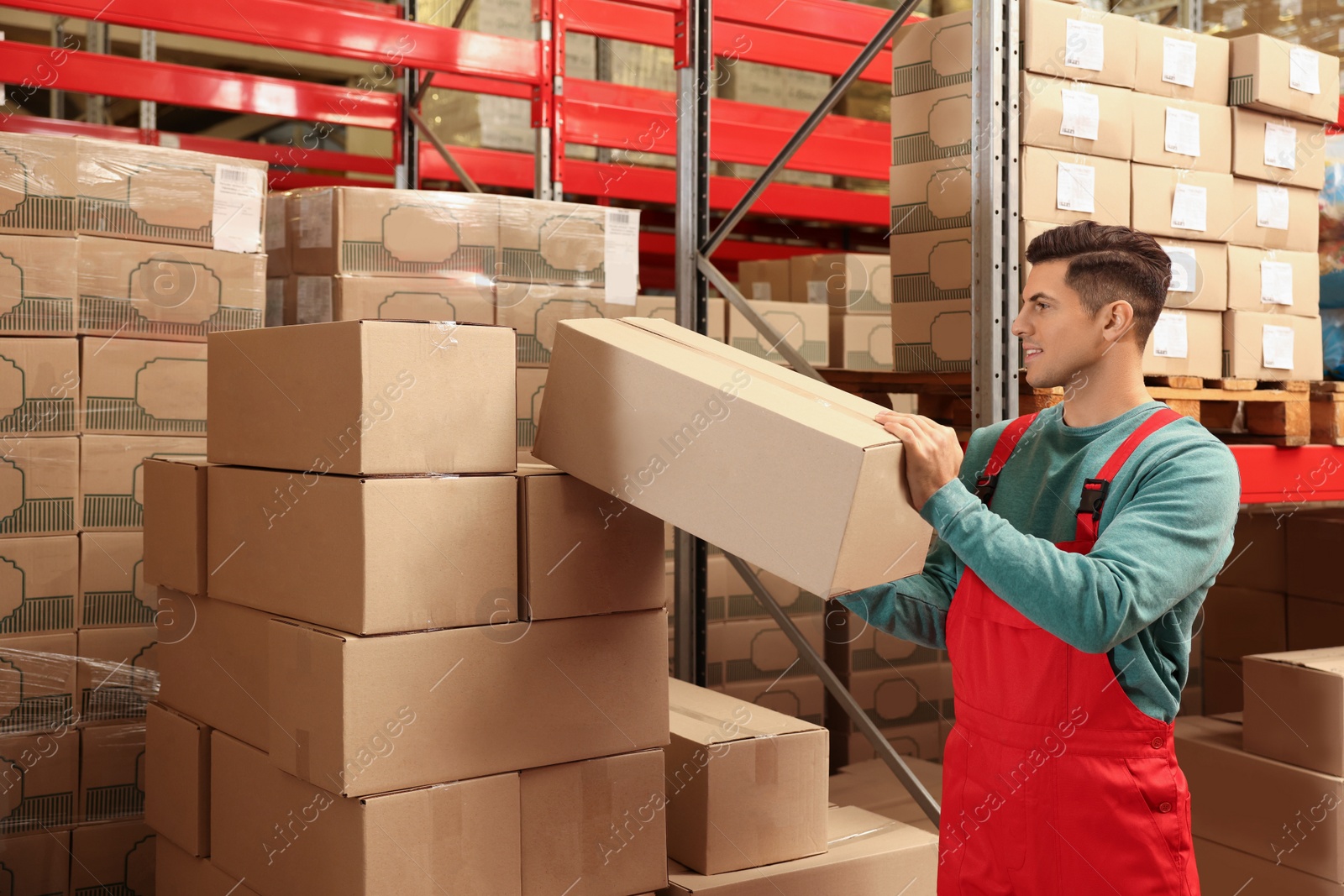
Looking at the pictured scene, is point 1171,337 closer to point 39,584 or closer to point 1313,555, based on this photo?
point 1313,555

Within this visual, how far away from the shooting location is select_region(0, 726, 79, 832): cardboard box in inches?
132

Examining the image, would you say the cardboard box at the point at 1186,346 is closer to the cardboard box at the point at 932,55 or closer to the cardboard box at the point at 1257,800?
the cardboard box at the point at 932,55

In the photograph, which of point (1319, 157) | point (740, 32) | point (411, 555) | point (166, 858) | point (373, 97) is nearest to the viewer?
point (411, 555)

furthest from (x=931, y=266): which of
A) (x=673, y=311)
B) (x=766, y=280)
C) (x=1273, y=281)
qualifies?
(x=766, y=280)

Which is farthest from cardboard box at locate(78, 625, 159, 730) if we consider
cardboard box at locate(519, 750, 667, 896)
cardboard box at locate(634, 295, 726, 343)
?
cardboard box at locate(634, 295, 726, 343)

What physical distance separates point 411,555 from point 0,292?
1.91 metres

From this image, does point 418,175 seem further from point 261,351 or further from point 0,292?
point 261,351

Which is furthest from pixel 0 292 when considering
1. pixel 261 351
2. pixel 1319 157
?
pixel 1319 157

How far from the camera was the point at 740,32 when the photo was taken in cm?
572

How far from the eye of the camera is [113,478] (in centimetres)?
350

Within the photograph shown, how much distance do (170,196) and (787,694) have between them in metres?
3.22

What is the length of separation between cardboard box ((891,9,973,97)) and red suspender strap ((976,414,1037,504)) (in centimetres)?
133


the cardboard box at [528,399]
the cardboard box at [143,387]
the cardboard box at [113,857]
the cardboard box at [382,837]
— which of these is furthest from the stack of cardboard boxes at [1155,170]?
the cardboard box at [113,857]

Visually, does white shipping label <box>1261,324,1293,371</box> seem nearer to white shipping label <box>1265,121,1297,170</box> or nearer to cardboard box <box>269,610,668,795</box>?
white shipping label <box>1265,121,1297,170</box>
